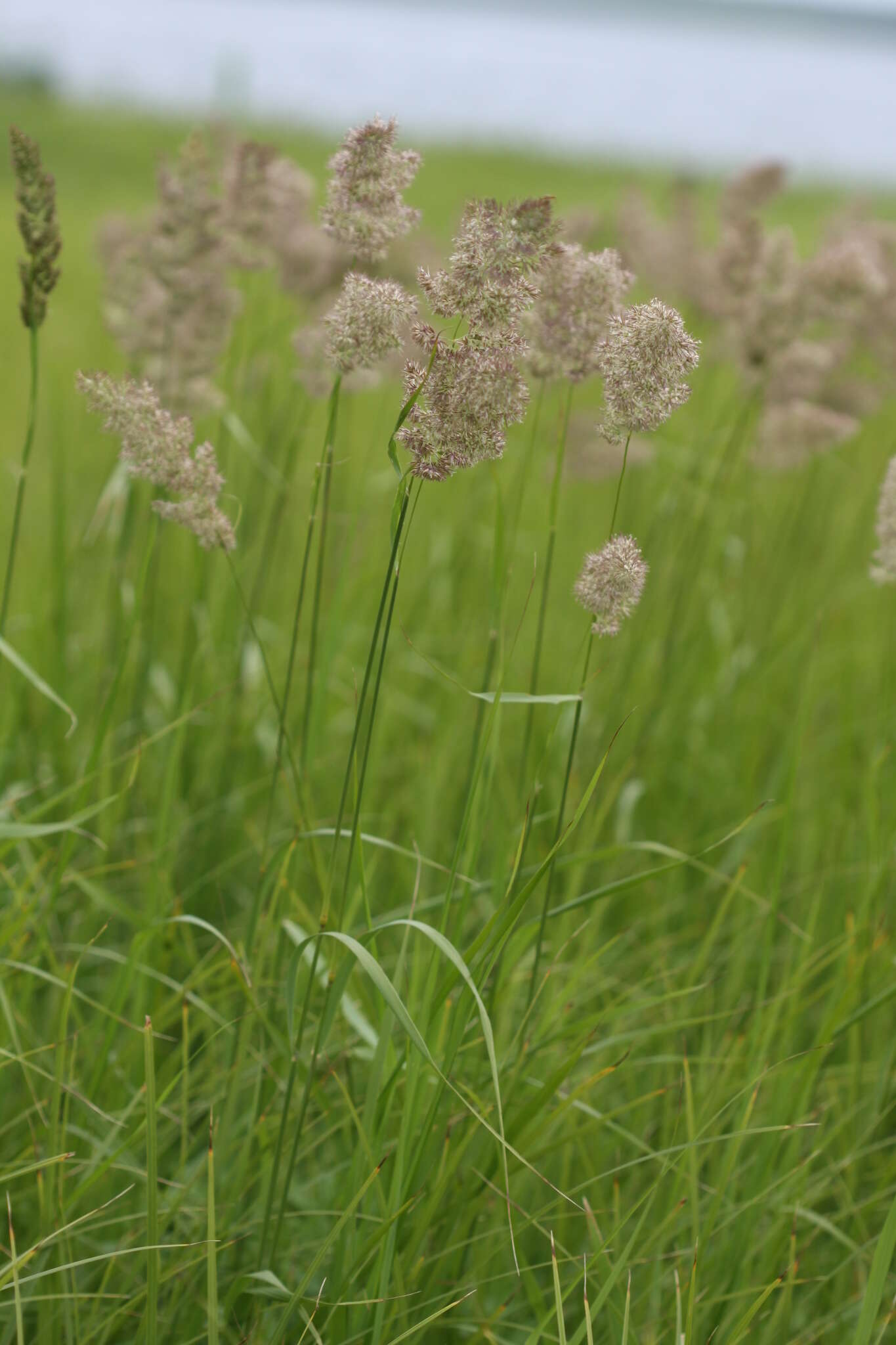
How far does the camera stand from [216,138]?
322 centimetres

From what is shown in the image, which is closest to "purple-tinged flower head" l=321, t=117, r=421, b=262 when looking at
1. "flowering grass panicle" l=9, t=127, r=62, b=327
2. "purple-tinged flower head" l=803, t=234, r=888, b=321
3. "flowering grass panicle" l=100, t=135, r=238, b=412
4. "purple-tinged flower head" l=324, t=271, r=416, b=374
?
"purple-tinged flower head" l=324, t=271, r=416, b=374

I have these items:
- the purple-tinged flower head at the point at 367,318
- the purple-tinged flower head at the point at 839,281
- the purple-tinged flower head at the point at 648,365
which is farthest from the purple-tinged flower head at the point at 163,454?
the purple-tinged flower head at the point at 839,281

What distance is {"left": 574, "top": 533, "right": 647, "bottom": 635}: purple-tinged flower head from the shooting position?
3.72 ft

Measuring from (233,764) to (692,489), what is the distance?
53.3 inches

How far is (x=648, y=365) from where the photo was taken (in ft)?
3.50

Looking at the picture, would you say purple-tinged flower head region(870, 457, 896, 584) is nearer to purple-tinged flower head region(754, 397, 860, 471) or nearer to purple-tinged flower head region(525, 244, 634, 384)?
purple-tinged flower head region(525, 244, 634, 384)

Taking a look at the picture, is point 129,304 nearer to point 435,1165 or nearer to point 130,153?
point 435,1165

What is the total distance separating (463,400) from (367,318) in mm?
179

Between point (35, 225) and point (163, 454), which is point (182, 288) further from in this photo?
point (163, 454)

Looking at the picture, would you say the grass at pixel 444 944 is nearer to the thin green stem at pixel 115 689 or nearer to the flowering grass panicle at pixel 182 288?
the thin green stem at pixel 115 689

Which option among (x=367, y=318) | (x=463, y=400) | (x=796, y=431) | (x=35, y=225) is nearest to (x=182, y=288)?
(x=35, y=225)

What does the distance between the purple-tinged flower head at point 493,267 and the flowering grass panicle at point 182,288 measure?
1218mm

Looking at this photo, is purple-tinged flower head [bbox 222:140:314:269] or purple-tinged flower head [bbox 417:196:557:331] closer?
purple-tinged flower head [bbox 417:196:557:331]

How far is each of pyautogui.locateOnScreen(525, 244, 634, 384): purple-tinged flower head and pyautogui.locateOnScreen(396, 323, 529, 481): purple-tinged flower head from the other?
40cm
